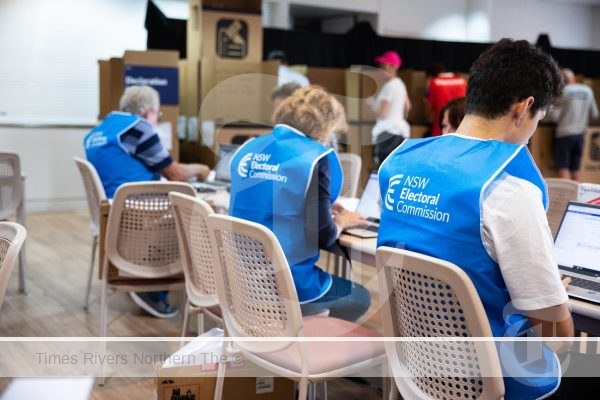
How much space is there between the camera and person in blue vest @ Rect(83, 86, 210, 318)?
3.82 m

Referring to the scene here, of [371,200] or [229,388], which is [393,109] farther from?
[229,388]

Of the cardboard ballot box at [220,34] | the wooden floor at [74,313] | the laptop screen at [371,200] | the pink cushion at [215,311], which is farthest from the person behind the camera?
the cardboard ballot box at [220,34]

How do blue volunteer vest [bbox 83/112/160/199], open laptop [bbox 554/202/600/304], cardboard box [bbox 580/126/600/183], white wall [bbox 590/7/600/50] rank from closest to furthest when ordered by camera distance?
open laptop [bbox 554/202/600/304], blue volunteer vest [bbox 83/112/160/199], cardboard box [bbox 580/126/600/183], white wall [bbox 590/7/600/50]

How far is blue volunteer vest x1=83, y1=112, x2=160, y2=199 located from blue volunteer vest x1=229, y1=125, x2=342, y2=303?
1489 mm

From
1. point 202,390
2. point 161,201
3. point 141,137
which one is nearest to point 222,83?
point 141,137

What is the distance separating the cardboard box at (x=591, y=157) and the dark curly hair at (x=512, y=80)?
745 centimetres

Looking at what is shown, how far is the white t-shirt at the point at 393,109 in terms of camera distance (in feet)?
19.2

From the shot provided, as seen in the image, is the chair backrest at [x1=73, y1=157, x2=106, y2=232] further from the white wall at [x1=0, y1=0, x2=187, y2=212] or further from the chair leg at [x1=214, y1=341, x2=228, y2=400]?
the white wall at [x1=0, y1=0, x2=187, y2=212]

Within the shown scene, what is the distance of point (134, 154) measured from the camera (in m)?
3.84

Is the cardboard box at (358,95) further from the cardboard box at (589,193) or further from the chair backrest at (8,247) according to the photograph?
the chair backrest at (8,247)

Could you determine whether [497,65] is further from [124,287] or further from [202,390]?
[124,287]

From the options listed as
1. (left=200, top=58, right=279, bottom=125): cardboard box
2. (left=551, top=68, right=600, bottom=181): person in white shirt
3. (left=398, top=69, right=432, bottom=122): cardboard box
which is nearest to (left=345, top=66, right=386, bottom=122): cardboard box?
(left=398, top=69, right=432, bottom=122): cardboard box

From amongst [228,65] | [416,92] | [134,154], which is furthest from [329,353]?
[416,92]

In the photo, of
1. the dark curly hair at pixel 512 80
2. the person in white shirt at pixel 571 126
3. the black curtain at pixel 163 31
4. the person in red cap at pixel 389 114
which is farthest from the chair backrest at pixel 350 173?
the person in white shirt at pixel 571 126
